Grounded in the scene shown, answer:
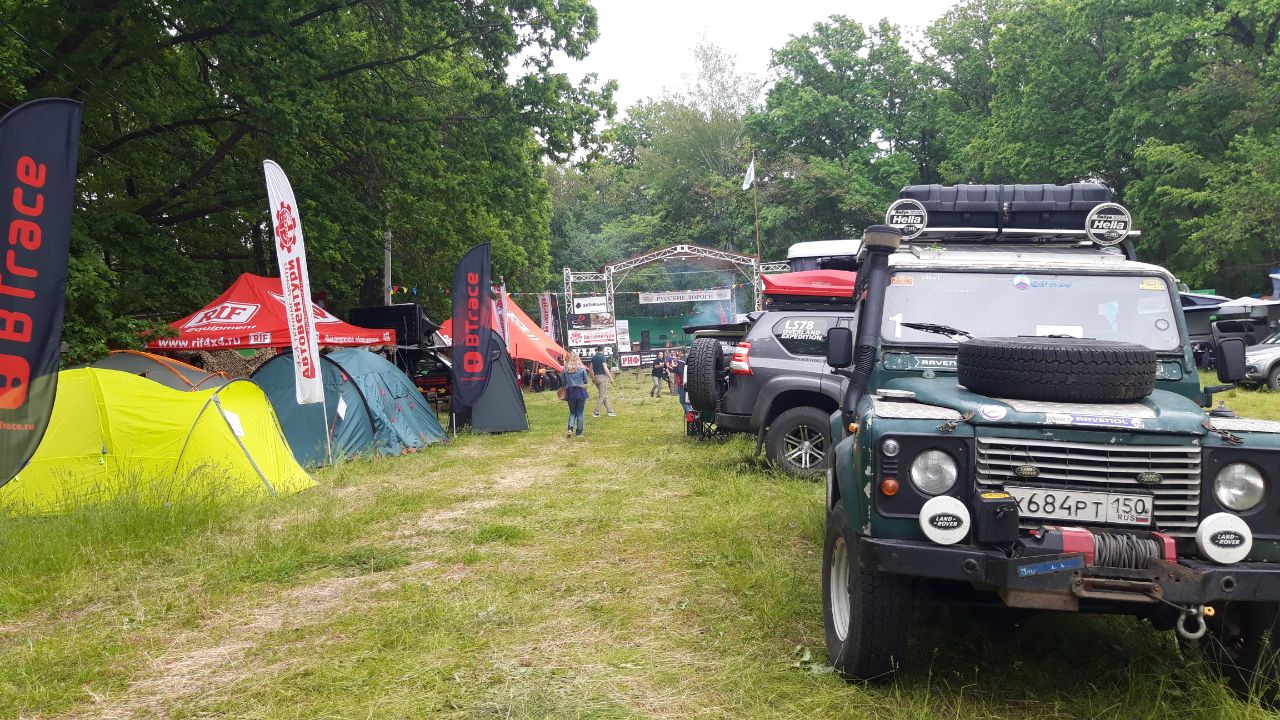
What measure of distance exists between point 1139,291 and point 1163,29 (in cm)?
3142

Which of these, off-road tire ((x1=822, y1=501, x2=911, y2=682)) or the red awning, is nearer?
off-road tire ((x1=822, y1=501, x2=911, y2=682))

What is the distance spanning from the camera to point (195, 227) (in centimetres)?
1825

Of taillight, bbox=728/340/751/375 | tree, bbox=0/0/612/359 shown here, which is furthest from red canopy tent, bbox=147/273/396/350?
taillight, bbox=728/340/751/375

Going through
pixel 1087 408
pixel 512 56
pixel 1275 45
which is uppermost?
pixel 1275 45

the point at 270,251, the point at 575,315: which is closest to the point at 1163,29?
the point at 575,315

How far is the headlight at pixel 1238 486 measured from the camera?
3.45 metres

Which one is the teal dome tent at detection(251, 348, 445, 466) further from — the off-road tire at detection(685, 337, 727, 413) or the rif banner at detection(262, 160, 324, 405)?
the off-road tire at detection(685, 337, 727, 413)

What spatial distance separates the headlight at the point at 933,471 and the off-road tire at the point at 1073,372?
21.8 inches

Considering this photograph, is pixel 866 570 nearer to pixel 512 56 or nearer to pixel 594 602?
pixel 594 602

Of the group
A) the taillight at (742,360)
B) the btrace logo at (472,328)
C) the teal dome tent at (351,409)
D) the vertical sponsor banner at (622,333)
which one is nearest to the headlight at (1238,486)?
the taillight at (742,360)

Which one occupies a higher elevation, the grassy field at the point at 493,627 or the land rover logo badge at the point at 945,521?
the land rover logo badge at the point at 945,521

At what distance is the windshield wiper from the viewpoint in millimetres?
4816

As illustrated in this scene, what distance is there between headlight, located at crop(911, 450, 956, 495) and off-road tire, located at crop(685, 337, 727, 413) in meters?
6.19

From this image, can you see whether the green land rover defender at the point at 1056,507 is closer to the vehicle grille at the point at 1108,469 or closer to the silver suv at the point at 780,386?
the vehicle grille at the point at 1108,469
